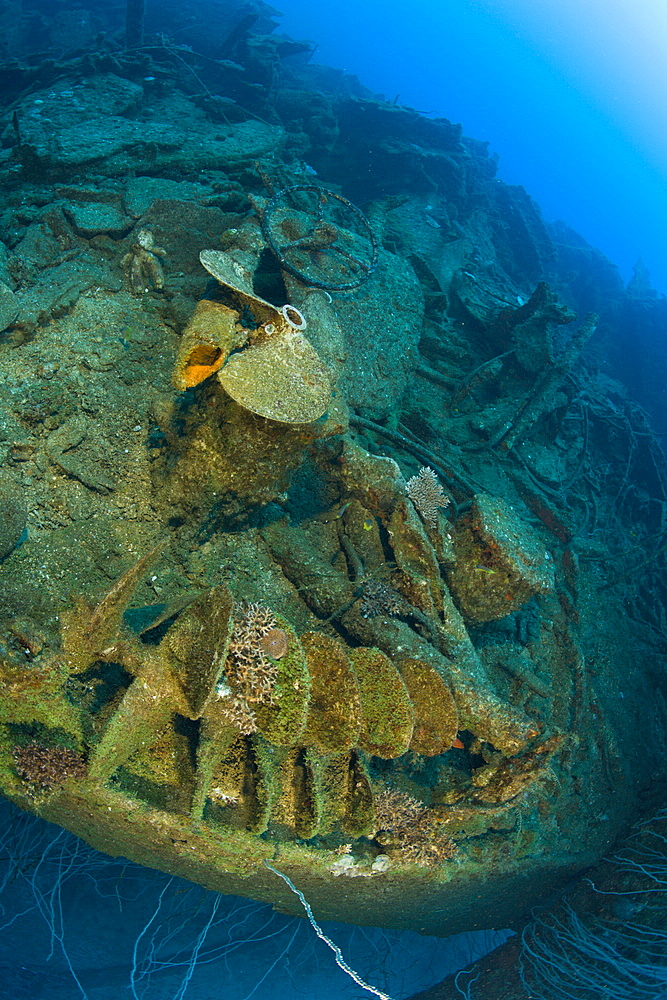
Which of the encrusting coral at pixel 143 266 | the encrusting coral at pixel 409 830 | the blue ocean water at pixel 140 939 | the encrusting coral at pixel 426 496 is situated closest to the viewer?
the encrusting coral at pixel 409 830

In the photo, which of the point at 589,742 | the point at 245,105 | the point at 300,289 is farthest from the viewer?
the point at 245,105

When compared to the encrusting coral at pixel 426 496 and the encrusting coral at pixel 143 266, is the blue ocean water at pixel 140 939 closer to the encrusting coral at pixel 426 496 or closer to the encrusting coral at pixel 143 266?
the encrusting coral at pixel 426 496

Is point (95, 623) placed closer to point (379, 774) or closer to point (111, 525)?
point (111, 525)

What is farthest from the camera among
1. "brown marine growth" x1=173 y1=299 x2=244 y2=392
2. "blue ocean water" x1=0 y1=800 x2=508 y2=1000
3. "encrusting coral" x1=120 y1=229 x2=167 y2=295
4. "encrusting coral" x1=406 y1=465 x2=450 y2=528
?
"encrusting coral" x1=120 y1=229 x2=167 y2=295

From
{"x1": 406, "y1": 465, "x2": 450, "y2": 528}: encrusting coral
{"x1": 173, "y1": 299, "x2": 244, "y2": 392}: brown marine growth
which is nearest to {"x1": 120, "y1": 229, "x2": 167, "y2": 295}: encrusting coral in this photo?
{"x1": 173, "y1": 299, "x2": 244, "y2": 392}: brown marine growth

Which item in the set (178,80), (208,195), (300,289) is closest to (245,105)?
(178,80)

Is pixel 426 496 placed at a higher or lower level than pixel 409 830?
higher

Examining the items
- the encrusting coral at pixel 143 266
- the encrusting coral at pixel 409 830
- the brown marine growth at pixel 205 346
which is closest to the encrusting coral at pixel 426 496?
the brown marine growth at pixel 205 346

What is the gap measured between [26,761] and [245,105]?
14857 mm

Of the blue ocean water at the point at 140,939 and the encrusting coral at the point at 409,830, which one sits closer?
the encrusting coral at the point at 409,830

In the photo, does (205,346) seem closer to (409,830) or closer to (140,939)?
(409,830)

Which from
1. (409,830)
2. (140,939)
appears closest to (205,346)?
(409,830)

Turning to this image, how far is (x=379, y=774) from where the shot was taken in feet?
11.9

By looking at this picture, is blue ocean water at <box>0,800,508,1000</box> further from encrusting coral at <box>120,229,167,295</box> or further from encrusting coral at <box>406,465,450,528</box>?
encrusting coral at <box>120,229,167,295</box>
